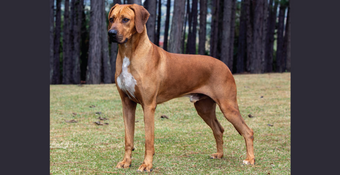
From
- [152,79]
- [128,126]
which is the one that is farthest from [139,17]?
[128,126]

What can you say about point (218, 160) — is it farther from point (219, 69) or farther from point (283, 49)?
point (283, 49)

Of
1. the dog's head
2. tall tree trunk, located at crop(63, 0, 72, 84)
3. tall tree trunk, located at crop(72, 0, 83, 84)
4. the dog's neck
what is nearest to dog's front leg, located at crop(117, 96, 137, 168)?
the dog's neck

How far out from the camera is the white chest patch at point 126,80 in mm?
4746

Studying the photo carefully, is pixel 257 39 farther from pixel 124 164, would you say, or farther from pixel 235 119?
pixel 124 164

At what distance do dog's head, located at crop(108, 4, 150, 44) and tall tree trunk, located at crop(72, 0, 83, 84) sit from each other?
16.0 metres

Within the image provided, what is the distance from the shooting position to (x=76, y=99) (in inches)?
446

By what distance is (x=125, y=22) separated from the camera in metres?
4.50

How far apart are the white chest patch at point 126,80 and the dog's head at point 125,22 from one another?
406 mm

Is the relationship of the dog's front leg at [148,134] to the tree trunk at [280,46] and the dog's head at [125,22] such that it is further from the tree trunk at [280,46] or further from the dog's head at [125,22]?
the tree trunk at [280,46]

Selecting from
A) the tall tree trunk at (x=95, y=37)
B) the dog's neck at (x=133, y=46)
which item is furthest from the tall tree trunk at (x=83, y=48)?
the dog's neck at (x=133, y=46)

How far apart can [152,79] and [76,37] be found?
17.3m

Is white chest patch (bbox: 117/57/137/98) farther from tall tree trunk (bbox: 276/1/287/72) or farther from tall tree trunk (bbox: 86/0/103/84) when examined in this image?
tall tree trunk (bbox: 276/1/287/72)

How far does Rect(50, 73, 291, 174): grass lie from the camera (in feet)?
17.0

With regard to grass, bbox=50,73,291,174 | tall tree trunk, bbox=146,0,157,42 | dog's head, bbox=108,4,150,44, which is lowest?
grass, bbox=50,73,291,174
